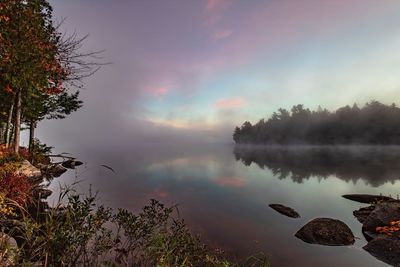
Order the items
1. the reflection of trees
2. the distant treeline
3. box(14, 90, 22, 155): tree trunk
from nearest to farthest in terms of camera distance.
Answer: box(14, 90, 22, 155): tree trunk, the reflection of trees, the distant treeline

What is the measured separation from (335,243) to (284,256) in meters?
3.54

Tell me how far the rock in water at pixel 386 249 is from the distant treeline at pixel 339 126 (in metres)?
141

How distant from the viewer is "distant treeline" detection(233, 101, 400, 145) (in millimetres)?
129250

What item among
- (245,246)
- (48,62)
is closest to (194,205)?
(245,246)

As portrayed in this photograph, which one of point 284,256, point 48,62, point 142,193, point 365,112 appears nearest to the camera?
point 48,62

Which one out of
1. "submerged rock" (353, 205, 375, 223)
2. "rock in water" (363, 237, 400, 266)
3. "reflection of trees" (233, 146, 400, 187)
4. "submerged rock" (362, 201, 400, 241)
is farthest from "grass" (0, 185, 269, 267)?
"reflection of trees" (233, 146, 400, 187)

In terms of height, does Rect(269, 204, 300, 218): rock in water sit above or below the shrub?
below

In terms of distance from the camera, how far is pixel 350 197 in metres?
26.7

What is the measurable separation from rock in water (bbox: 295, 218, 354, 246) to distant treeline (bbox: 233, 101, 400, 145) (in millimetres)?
140018

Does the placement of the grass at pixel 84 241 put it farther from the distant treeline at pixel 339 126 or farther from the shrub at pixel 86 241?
the distant treeline at pixel 339 126

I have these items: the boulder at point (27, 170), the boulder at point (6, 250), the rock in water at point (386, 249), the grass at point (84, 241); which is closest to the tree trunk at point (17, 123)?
the boulder at point (27, 170)

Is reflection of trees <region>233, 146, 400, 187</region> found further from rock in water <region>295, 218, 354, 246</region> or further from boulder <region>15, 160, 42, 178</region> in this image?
boulder <region>15, 160, 42, 178</region>

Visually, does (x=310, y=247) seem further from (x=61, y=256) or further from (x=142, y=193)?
(x=142, y=193)

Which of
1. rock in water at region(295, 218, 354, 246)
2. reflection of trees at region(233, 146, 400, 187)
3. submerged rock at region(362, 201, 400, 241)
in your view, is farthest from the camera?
reflection of trees at region(233, 146, 400, 187)
